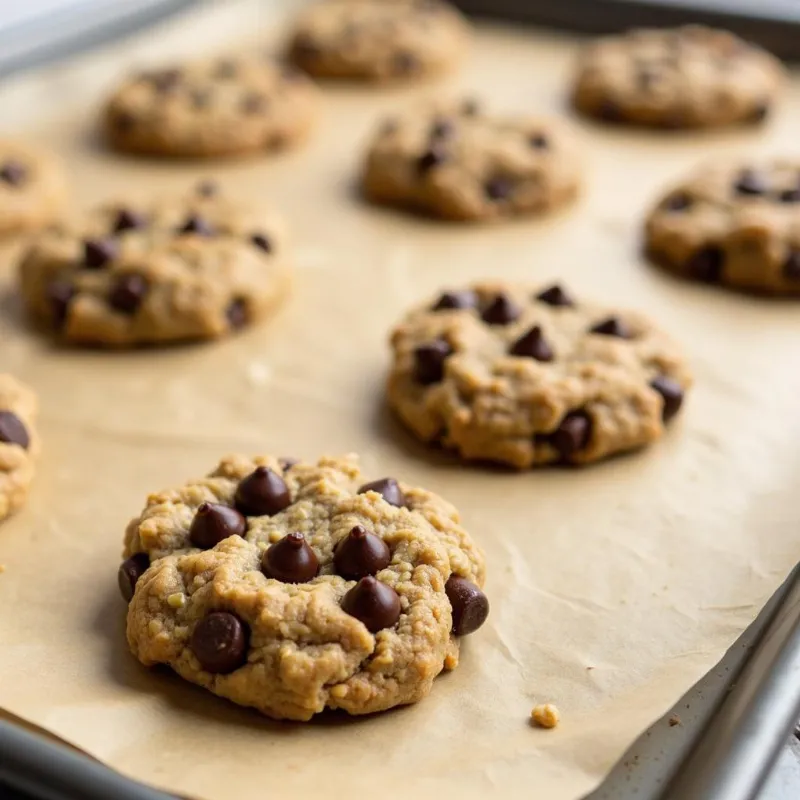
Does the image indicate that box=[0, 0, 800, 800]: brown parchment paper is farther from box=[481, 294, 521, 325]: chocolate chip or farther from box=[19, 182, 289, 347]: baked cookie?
box=[481, 294, 521, 325]: chocolate chip

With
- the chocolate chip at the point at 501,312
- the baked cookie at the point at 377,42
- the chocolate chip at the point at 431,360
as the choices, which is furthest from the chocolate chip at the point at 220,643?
the baked cookie at the point at 377,42

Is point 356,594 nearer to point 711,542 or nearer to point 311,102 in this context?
point 711,542

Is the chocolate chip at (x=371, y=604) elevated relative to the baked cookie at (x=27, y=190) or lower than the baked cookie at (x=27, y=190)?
elevated

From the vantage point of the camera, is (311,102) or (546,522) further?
(311,102)

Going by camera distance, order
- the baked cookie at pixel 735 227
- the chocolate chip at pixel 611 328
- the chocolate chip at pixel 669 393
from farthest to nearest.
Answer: the baked cookie at pixel 735 227
the chocolate chip at pixel 611 328
the chocolate chip at pixel 669 393

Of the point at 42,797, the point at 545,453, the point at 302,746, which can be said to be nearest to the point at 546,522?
the point at 545,453

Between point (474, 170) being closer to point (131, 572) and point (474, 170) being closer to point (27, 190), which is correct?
point (27, 190)

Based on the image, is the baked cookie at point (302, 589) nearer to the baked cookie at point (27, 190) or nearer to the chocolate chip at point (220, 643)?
the chocolate chip at point (220, 643)
